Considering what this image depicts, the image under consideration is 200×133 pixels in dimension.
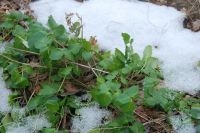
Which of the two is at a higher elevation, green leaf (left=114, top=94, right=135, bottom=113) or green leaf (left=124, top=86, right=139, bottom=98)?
green leaf (left=124, top=86, right=139, bottom=98)

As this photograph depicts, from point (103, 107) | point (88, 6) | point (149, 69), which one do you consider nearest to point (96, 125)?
point (103, 107)

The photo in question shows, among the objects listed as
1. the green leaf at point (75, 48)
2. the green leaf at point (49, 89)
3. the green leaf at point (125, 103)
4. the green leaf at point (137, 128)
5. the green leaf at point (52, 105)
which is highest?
the green leaf at point (75, 48)

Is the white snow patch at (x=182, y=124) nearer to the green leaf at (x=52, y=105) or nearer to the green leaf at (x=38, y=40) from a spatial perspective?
the green leaf at (x=52, y=105)

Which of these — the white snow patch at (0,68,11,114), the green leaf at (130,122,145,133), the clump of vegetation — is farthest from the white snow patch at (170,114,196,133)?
the white snow patch at (0,68,11,114)

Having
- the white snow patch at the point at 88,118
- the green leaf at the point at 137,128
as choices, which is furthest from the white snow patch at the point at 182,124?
the white snow patch at the point at 88,118

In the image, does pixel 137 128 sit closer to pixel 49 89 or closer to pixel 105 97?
pixel 105 97

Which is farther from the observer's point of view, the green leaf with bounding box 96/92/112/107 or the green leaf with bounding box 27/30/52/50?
the green leaf with bounding box 27/30/52/50

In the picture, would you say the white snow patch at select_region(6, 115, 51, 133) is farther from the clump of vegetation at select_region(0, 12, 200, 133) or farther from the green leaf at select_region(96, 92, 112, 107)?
the green leaf at select_region(96, 92, 112, 107)

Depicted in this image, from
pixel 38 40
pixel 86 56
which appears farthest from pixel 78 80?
pixel 38 40
